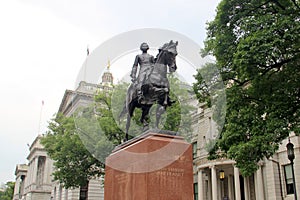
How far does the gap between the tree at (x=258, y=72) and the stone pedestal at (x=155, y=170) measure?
600cm

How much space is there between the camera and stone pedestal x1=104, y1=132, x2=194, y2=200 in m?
8.85

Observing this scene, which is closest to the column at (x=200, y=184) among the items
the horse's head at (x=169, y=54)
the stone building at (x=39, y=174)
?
the horse's head at (x=169, y=54)

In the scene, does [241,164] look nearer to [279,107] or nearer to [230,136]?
[230,136]

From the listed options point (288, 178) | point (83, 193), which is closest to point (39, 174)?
point (83, 193)

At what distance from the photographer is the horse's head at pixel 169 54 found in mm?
10812

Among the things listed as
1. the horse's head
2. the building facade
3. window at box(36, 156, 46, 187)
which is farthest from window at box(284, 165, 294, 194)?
window at box(36, 156, 46, 187)

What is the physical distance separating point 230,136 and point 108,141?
10.4 m

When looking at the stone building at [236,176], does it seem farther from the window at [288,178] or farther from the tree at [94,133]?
the tree at [94,133]

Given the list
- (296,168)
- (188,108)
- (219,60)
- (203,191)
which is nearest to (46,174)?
(203,191)

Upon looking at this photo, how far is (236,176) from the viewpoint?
2847 centimetres

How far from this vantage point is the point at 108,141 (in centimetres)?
2403

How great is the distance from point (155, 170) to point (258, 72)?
8086mm

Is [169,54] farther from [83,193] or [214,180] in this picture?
[83,193]

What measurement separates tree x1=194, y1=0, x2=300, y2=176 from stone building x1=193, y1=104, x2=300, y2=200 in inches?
266
